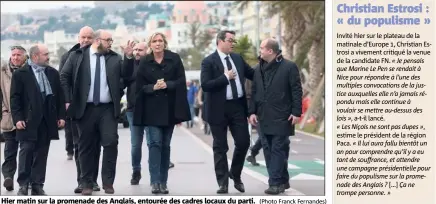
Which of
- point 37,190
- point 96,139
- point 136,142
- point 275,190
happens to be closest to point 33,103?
point 96,139

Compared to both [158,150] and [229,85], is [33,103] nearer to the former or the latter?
[158,150]

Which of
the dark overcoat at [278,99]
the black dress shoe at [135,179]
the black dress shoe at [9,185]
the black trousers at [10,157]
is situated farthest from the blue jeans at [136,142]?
the dark overcoat at [278,99]

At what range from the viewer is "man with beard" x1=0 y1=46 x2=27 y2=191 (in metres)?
12.2

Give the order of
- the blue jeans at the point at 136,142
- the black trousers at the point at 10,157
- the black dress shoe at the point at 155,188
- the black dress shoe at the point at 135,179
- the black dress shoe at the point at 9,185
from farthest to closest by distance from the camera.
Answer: the blue jeans at the point at 136,142
the black dress shoe at the point at 135,179
the black trousers at the point at 10,157
the black dress shoe at the point at 9,185
the black dress shoe at the point at 155,188

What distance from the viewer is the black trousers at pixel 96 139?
1103cm

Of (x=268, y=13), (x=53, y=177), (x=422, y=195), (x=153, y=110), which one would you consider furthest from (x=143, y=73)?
(x=268, y=13)

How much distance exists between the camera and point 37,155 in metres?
11.5

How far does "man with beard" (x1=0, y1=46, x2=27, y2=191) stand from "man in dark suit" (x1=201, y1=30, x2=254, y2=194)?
1.96 metres

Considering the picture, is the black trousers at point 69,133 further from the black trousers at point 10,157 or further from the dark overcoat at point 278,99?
the dark overcoat at point 278,99

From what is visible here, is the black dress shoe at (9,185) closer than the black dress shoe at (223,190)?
No

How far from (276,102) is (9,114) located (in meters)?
2.85

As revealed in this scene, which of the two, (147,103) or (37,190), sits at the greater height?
(147,103)

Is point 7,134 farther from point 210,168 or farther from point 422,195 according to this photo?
point 422,195

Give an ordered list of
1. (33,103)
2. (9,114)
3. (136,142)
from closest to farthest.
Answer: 1. (33,103)
2. (9,114)
3. (136,142)
